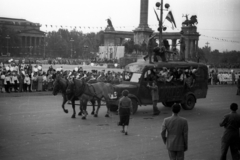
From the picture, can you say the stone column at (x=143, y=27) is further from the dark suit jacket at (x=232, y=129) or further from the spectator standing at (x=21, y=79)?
the dark suit jacket at (x=232, y=129)

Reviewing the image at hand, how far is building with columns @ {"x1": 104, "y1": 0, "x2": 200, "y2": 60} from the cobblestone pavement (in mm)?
63692

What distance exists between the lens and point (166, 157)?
364 inches

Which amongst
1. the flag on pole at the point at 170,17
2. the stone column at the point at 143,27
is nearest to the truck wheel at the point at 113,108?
the flag on pole at the point at 170,17

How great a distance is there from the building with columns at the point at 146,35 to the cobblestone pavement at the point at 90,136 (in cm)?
6369

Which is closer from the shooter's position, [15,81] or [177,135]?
[177,135]

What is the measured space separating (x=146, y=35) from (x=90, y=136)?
258 feet

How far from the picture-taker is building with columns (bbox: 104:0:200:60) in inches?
3379

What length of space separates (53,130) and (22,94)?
40.6 feet

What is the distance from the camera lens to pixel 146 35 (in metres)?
88.9

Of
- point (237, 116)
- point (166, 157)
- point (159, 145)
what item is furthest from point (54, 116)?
point (237, 116)

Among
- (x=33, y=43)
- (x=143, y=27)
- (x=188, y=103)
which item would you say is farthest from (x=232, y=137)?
(x=33, y=43)

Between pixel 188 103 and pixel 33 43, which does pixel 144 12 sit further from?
pixel 188 103

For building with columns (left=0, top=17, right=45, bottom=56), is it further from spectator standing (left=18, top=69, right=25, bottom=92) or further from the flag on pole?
spectator standing (left=18, top=69, right=25, bottom=92)

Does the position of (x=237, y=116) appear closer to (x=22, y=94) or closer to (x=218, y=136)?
(x=218, y=136)
